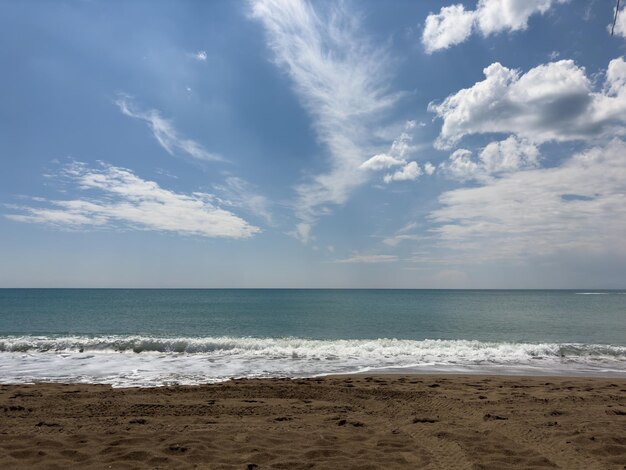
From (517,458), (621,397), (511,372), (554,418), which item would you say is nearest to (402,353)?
(511,372)

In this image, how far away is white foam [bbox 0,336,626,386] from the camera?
45.6 ft

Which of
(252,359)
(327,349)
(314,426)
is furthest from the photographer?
(327,349)

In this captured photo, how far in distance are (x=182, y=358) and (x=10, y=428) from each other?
10.4 m

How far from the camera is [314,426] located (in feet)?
24.7

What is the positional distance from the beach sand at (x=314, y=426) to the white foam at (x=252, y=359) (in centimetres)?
278

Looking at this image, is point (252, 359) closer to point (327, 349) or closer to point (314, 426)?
point (327, 349)

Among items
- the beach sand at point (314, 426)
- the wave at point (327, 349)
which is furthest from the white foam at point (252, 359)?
the beach sand at point (314, 426)

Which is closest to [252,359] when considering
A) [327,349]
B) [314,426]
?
[327,349]

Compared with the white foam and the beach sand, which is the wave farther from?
the beach sand

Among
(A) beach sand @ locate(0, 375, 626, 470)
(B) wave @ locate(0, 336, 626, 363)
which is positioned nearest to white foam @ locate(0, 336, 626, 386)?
(B) wave @ locate(0, 336, 626, 363)

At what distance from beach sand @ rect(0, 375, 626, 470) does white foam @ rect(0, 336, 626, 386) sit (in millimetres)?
2781

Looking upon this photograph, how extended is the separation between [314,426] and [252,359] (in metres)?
10.3

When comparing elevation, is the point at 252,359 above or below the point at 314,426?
below

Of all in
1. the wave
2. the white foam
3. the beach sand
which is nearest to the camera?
the beach sand
